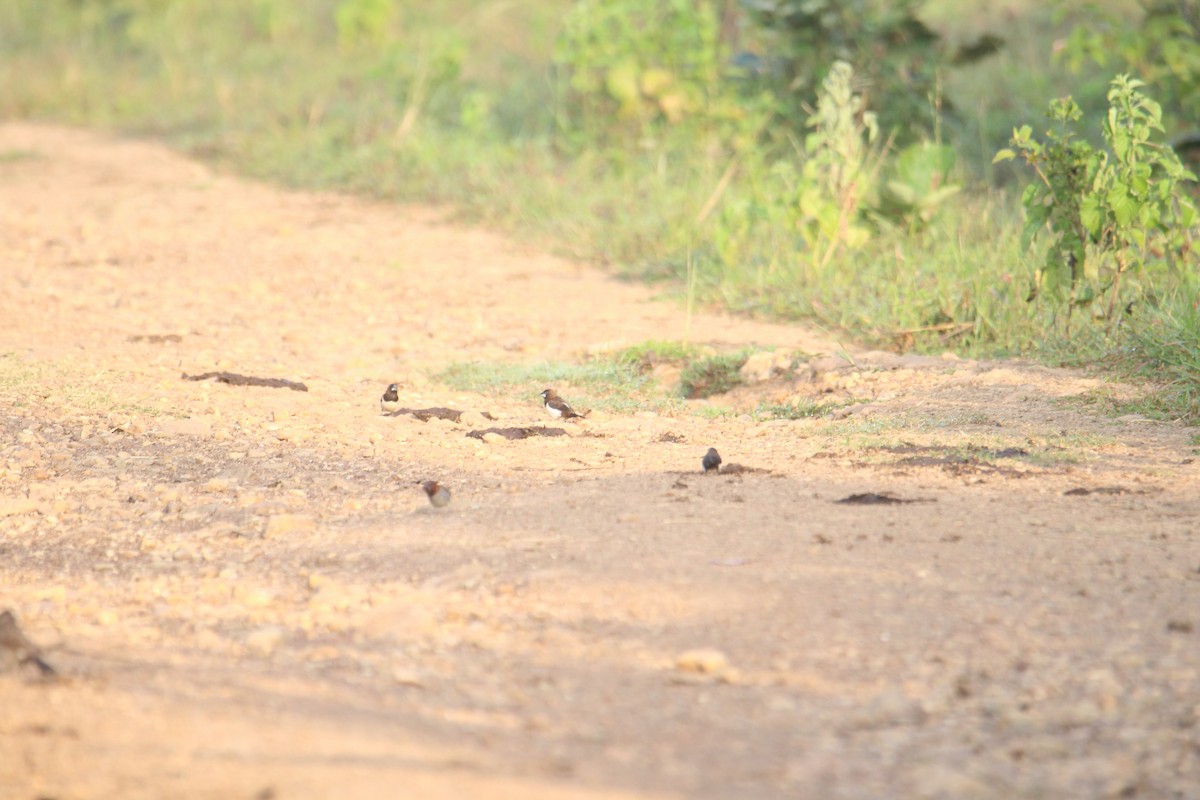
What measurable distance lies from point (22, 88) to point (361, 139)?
3592mm

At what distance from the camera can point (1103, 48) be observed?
229 inches

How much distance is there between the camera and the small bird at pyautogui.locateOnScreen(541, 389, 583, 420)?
351 centimetres

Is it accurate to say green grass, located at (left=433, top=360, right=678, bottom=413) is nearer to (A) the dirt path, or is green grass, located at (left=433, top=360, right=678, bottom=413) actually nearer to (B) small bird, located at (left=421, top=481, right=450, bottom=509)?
(A) the dirt path

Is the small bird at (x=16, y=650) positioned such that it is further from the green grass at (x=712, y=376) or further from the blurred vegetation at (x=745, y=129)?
the blurred vegetation at (x=745, y=129)

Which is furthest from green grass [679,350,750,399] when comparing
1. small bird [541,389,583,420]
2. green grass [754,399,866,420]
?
small bird [541,389,583,420]

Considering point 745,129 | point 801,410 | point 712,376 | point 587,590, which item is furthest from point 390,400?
point 745,129

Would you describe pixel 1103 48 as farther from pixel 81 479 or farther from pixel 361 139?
pixel 81 479

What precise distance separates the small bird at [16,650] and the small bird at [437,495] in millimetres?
872

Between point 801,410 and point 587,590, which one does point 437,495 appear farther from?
point 801,410

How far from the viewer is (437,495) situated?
2.68m

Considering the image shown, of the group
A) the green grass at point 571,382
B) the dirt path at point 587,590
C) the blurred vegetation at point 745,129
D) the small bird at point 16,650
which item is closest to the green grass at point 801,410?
the dirt path at point 587,590

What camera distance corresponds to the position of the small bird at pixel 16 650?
6.33 feet

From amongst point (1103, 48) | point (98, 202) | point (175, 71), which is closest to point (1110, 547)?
point (1103, 48)

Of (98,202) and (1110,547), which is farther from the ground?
(98,202)
